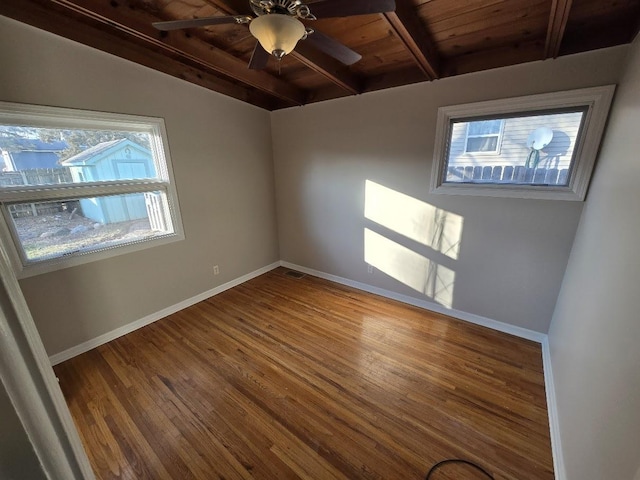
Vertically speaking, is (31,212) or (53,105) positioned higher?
(53,105)

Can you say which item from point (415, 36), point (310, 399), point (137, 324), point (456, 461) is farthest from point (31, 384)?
point (137, 324)

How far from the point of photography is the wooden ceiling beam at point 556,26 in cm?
146

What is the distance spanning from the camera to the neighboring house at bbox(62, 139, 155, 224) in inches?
87.1

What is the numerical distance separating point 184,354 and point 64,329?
1030mm

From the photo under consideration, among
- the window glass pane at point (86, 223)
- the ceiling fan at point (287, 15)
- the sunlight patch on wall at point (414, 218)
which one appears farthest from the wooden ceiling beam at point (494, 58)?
the window glass pane at point (86, 223)

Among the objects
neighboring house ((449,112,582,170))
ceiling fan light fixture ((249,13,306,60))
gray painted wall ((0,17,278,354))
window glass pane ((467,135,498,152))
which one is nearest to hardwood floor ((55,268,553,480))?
gray painted wall ((0,17,278,354))

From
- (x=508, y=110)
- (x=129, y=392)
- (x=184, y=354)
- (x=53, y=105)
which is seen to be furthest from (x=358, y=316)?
(x=53, y=105)

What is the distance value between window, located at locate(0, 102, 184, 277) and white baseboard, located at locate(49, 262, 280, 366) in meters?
0.74

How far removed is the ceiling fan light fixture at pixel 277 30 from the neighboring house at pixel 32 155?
1.96 m

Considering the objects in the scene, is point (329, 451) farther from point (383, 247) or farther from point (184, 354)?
point (383, 247)

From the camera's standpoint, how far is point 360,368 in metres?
2.10

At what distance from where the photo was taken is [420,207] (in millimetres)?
2734

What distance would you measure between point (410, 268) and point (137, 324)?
2959 mm

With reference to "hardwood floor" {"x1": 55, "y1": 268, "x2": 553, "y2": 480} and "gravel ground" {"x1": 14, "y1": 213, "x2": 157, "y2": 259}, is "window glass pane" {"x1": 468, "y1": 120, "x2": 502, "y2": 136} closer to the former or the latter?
"hardwood floor" {"x1": 55, "y1": 268, "x2": 553, "y2": 480}
